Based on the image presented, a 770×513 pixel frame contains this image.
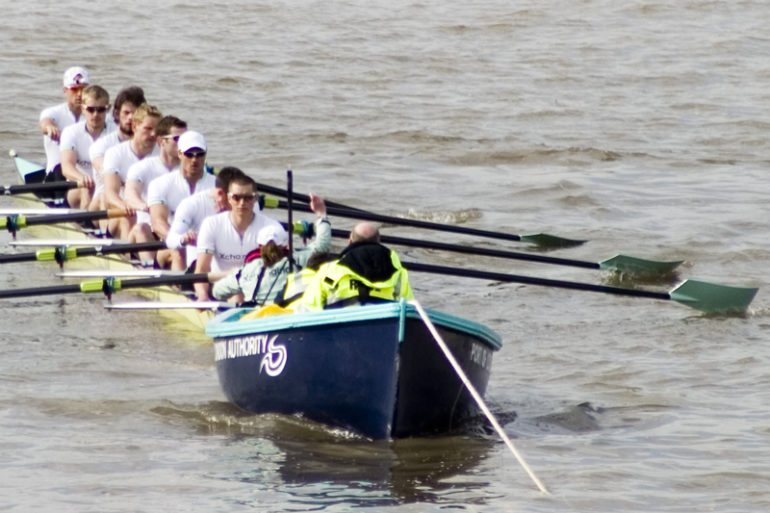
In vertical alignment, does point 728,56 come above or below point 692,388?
above

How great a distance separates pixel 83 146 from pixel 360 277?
A: 6.00m

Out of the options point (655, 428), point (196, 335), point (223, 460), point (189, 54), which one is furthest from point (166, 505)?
point (189, 54)

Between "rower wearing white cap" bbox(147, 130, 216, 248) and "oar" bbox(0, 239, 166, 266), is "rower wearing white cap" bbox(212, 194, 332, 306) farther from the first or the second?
"rower wearing white cap" bbox(147, 130, 216, 248)

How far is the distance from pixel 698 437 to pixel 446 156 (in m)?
10.3

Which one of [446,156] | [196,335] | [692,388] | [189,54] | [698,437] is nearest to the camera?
[698,437]

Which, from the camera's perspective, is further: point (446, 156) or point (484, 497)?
point (446, 156)

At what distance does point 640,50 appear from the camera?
23031 millimetres

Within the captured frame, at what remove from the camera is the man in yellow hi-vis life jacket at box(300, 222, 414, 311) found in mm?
7453

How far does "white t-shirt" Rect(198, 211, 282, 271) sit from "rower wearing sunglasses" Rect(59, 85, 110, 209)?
3.05 m

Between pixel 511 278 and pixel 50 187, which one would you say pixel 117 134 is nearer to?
pixel 50 187

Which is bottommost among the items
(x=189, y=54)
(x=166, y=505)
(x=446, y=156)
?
(x=166, y=505)

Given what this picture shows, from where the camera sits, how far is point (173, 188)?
10.7m

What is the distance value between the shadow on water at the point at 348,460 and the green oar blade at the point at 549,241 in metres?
5.59

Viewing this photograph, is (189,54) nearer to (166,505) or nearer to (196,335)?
(196,335)
